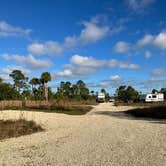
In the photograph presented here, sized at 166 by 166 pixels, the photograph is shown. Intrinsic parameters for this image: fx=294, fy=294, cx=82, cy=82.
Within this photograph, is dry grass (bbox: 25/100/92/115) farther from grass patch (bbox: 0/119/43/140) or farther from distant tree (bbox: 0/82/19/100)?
distant tree (bbox: 0/82/19/100)

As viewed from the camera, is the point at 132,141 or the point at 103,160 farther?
the point at 132,141

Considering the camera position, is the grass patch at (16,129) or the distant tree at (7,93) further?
the distant tree at (7,93)

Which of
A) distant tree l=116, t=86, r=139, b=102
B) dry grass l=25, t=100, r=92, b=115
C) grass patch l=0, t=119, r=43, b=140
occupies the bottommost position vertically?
grass patch l=0, t=119, r=43, b=140

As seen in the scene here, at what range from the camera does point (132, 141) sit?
34.6ft

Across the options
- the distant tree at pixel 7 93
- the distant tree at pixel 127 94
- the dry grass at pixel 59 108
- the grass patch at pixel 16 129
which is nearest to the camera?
the grass patch at pixel 16 129

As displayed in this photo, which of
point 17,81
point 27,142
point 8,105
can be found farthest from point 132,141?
point 17,81

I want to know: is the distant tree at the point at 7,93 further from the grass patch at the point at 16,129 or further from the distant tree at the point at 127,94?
the grass patch at the point at 16,129

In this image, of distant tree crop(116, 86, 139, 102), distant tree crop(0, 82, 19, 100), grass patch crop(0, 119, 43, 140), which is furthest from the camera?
distant tree crop(116, 86, 139, 102)

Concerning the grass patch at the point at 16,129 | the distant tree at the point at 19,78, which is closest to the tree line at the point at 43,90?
the distant tree at the point at 19,78

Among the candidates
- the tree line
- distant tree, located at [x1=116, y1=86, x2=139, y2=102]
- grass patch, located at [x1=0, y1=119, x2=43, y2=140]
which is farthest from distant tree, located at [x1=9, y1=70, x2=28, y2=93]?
grass patch, located at [x1=0, y1=119, x2=43, y2=140]

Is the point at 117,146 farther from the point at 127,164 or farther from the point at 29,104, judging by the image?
the point at 29,104

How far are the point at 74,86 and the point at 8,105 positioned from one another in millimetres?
62701

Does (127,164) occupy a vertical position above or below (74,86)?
below

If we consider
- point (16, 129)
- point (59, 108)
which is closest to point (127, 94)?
point (59, 108)
